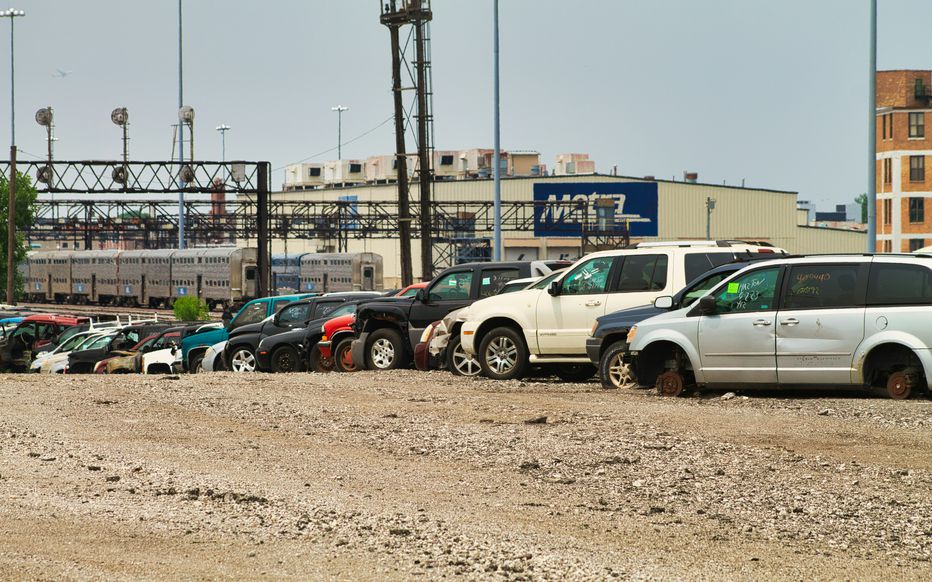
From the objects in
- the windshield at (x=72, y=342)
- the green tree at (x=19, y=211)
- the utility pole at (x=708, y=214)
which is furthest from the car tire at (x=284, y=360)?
the utility pole at (x=708, y=214)

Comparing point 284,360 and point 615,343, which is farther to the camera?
point 284,360

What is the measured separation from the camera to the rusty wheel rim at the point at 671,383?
16.7m

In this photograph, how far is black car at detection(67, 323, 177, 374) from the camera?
1305 inches

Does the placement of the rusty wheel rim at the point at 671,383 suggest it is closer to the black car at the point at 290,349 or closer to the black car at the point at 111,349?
the black car at the point at 290,349

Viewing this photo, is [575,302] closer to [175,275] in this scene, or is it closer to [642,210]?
[175,275]

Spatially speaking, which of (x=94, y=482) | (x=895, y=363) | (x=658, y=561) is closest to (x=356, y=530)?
(x=658, y=561)

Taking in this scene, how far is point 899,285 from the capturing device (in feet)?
49.7

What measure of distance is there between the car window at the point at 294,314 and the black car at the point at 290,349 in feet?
4.60

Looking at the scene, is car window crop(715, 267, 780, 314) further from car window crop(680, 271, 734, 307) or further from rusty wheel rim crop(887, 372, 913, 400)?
rusty wheel rim crop(887, 372, 913, 400)

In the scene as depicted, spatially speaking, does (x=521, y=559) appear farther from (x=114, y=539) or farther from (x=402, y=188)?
(x=402, y=188)

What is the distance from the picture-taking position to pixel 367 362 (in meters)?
23.3

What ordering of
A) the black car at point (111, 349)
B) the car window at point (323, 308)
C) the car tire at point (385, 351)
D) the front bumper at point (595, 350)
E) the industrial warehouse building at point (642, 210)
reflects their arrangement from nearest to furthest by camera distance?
1. the front bumper at point (595, 350)
2. the car tire at point (385, 351)
3. the car window at point (323, 308)
4. the black car at point (111, 349)
5. the industrial warehouse building at point (642, 210)

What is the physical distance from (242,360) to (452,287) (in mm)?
6206

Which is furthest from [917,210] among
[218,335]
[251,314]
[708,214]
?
[218,335]
